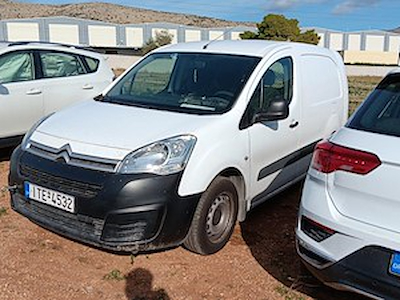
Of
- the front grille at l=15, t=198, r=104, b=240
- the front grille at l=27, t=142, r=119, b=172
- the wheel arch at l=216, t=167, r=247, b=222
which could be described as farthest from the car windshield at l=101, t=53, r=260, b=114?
the front grille at l=15, t=198, r=104, b=240

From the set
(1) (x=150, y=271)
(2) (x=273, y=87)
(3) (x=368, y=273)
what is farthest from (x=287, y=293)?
(2) (x=273, y=87)

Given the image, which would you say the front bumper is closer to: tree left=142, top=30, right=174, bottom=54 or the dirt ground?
the dirt ground

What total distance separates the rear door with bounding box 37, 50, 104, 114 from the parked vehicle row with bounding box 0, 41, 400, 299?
76.5 inches

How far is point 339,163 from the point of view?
2.72 m

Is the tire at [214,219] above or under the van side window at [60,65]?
under

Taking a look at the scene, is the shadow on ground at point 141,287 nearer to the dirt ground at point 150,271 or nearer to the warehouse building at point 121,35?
the dirt ground at point 150,271

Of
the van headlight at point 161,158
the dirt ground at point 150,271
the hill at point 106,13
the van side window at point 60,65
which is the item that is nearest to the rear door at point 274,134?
the dirt ground at point 150,271

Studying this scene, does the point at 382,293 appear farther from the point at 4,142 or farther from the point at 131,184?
the point at 4,142

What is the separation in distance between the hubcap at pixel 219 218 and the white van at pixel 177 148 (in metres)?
0.01

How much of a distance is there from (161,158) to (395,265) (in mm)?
1691

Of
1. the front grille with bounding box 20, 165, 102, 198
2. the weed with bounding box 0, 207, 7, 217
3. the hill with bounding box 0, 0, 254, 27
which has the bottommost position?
the weed with bounding box 0, 207, 7, 217

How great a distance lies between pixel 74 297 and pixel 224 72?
2364 millimetres

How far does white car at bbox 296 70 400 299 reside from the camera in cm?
251

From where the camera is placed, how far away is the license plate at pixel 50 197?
3.40 m
